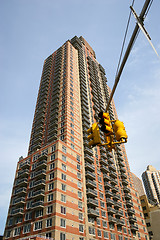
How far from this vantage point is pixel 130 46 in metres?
7.88

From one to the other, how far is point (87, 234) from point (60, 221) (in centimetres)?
902

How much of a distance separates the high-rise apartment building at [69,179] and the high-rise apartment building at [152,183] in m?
91.7

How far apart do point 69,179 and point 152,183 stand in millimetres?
136565

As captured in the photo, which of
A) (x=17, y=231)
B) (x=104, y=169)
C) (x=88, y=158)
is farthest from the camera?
(x=104, y=169)

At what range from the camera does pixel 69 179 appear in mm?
46031

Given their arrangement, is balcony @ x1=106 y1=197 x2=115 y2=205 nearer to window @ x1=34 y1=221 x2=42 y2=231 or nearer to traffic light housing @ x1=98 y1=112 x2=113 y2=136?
window @ x1=34 y1=221 x2=42 y2=231

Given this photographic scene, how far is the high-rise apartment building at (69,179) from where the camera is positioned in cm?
4081

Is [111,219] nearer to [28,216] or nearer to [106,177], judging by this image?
[106,177]

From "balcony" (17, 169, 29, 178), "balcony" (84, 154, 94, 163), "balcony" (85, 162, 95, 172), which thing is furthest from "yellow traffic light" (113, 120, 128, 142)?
"balcony" (84, 154, 94, 163)

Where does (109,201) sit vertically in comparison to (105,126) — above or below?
above

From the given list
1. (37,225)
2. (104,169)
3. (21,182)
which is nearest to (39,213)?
(37,225)

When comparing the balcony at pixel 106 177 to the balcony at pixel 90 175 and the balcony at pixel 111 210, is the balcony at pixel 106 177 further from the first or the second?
the balcony at pixel 111 210

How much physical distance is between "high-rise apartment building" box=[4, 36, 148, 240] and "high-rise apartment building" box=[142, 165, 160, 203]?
301 ft

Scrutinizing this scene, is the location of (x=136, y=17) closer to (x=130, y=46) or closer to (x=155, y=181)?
(x=130, y=46)
